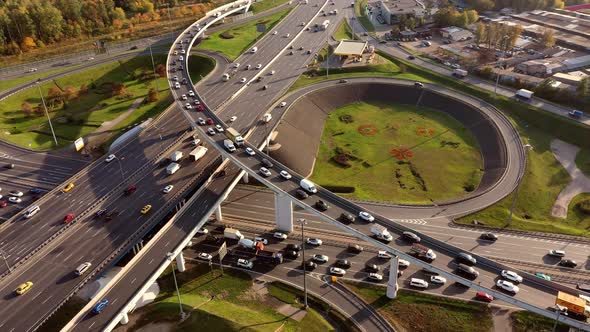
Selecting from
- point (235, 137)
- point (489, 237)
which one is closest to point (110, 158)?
point (235, 137)

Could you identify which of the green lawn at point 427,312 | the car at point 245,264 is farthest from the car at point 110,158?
the green lawn at point 427,312

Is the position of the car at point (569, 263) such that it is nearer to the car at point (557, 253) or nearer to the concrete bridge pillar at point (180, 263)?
Answer: the car at point (557, 253)

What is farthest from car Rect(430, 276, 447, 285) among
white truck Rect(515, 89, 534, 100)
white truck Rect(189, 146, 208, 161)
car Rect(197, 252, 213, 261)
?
white truck Rect(515, 89, 534, 100)

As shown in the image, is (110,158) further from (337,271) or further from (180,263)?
(337,271)

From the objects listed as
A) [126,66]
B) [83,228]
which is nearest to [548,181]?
[83,228]

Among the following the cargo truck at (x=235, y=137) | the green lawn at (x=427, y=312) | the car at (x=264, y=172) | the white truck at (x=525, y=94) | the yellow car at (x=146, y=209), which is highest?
the cargo truck at (x=235, y=137)

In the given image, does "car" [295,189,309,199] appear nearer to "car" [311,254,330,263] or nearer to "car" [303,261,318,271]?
"car" [311,254,330,263]

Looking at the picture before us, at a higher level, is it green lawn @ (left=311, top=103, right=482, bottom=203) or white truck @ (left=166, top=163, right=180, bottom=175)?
white truck @ (left=166, top=163, right=180, bottom=175)
